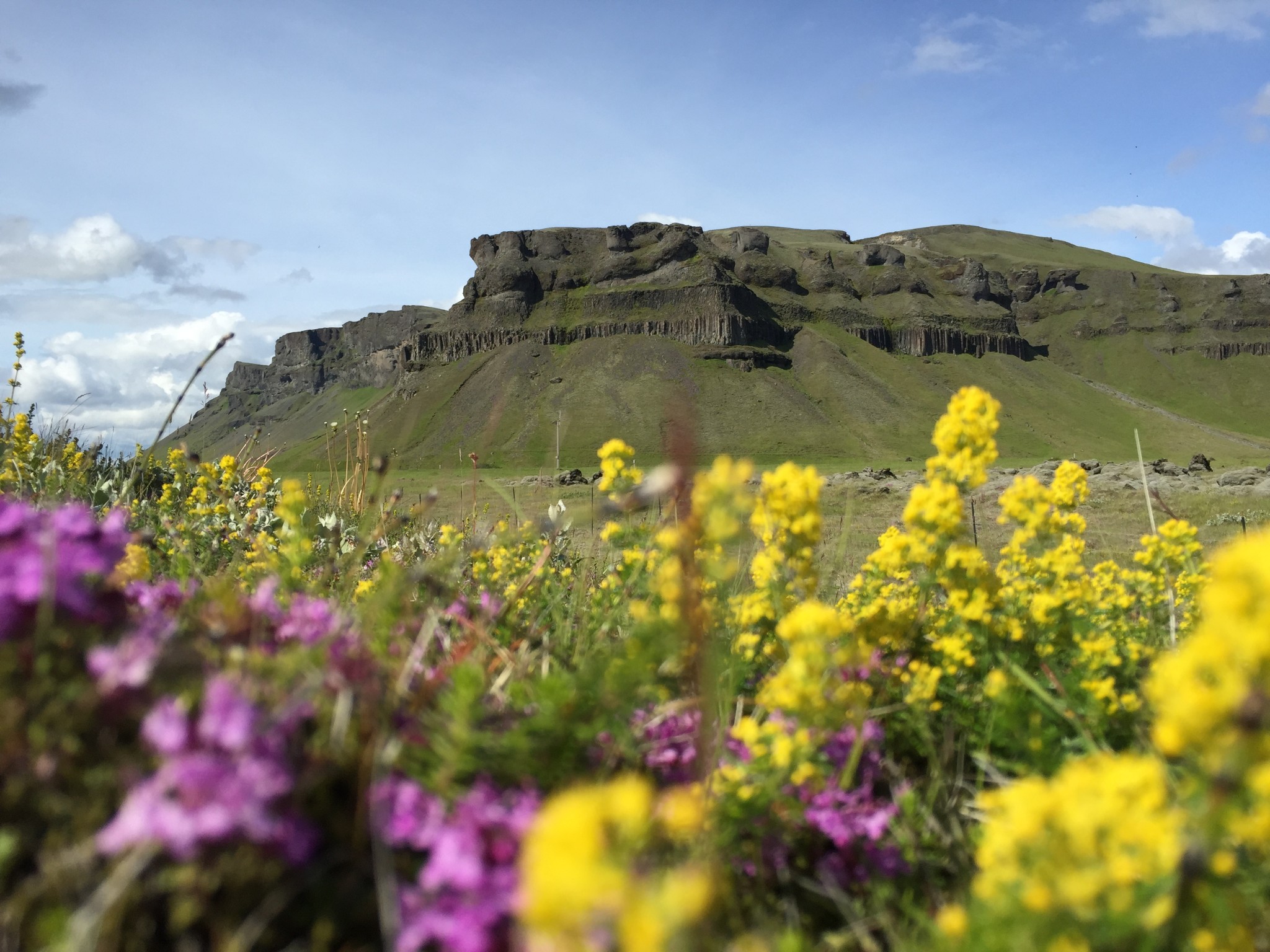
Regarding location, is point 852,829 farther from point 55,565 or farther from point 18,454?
point 18,454

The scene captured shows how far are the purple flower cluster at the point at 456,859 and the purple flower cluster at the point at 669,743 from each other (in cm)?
65

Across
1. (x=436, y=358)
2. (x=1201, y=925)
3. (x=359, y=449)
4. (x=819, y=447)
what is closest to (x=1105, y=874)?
(x=1201, y=925)

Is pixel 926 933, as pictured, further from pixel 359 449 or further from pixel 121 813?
pixel 359 449

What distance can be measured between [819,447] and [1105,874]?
422 feet

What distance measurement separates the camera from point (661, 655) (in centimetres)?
184

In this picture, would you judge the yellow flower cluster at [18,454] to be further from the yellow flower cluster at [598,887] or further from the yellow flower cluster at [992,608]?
the yellow flower cluster at [598,887]

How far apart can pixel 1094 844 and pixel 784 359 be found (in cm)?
15182

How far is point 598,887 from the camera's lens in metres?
0.80

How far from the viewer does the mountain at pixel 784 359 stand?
428ft

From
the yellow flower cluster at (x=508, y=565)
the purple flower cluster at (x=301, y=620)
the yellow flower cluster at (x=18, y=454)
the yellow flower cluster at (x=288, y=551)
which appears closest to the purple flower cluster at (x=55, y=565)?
the purple flower cluster at (x=301, y=620)

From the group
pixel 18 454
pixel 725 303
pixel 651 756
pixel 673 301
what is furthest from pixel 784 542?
pixel 673 301

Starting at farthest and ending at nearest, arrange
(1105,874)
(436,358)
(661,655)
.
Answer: (436,358), (661,655), (1105,874)

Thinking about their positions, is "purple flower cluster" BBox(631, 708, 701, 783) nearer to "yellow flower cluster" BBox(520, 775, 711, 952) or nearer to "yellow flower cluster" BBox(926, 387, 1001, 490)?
"yellow flower cluster" BBox(520, 775, 711, 952)

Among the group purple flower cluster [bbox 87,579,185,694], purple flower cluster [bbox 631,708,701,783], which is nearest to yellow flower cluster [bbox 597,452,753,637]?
purple flower cluster [bbox 631,708,701,783]
